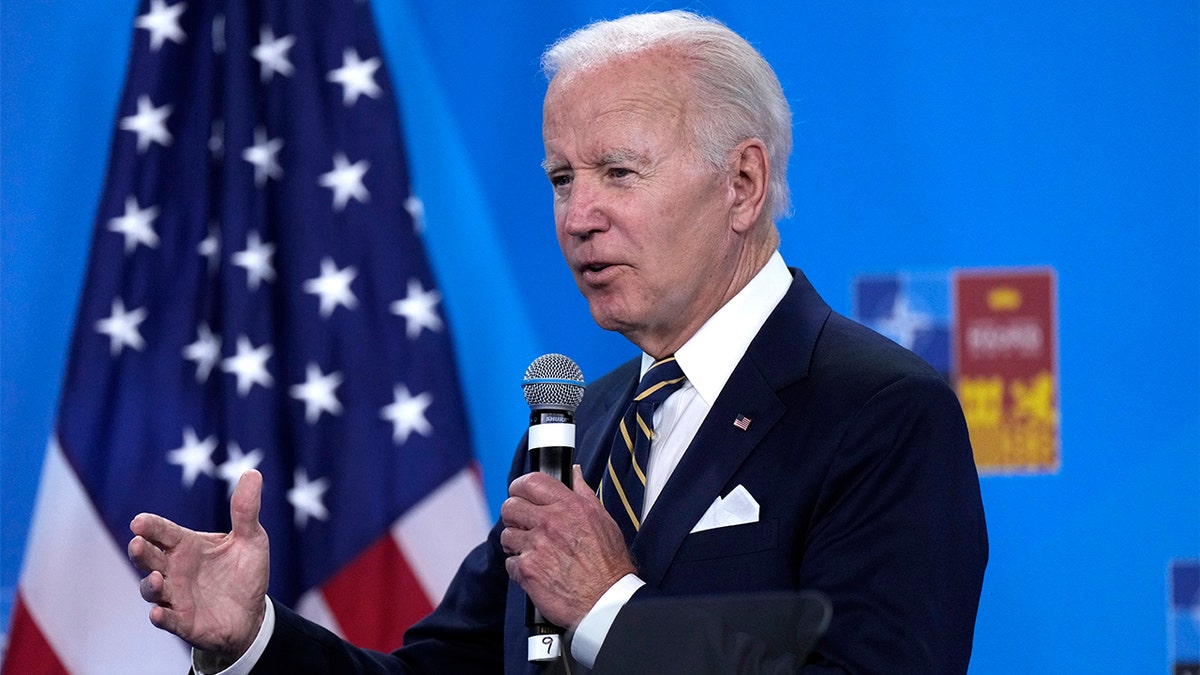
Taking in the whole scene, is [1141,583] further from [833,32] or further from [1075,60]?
[833,32]

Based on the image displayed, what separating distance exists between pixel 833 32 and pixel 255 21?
1.54 metres

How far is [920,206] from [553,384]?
1.81 metres

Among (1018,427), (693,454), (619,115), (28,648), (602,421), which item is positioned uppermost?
(619,115)

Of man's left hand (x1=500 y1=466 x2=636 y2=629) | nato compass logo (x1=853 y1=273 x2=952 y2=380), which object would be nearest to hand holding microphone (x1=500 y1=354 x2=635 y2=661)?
man's left hand (x1=500 y1=466 x2=636 y2=629)

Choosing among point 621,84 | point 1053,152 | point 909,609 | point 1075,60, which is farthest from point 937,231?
point 909,609

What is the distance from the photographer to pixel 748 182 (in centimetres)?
188

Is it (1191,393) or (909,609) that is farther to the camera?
(1191,393)

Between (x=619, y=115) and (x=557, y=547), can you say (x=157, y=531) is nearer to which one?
(x=557, y=547)

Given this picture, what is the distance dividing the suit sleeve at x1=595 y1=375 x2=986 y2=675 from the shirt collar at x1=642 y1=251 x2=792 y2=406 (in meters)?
0.27

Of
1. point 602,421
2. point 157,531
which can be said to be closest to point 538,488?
point 157,531

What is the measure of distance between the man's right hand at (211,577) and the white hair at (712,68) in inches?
30.6

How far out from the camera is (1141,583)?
295 centimetres

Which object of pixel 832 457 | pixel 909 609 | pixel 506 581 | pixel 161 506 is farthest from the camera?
pixel 161 506

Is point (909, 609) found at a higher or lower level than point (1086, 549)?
lower
